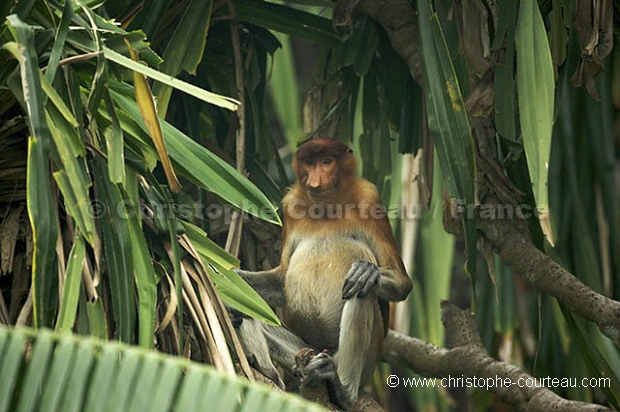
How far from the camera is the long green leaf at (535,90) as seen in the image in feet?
7.62

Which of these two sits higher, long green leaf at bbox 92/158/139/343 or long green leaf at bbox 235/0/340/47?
long green leaf at bbox 235/0/340/47

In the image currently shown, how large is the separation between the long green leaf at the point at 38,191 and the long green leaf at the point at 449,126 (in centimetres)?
118

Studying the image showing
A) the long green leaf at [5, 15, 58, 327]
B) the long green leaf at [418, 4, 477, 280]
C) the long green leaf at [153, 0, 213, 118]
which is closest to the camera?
the long green leaf at [5, 15, 58, 327]

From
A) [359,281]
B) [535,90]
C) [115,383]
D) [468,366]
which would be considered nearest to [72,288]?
[115,383]

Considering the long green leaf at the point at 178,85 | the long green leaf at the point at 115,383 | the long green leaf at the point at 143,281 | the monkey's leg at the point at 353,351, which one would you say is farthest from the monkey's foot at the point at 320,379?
the long green leaf at the point at 115,383

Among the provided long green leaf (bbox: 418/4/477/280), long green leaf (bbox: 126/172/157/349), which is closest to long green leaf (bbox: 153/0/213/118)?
long green leaf (bbox: 418/4/477/280)

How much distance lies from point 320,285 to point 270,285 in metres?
0.19

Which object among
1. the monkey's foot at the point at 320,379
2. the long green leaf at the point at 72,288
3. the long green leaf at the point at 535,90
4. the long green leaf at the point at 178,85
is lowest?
the monkey's foot at the point at 320,379

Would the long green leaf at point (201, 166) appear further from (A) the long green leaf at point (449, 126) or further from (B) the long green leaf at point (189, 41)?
(B) the long green leaf at point (189, 41)

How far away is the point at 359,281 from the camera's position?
10.4 ft

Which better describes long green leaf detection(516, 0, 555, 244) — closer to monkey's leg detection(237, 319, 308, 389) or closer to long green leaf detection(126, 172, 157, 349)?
long green leaf detection(126, 172, 157, 349)

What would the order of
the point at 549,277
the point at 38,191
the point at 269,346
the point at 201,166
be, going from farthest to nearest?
the point at 269,346 → the point at 549,277 → the point at 201,166 → the point at 38,191

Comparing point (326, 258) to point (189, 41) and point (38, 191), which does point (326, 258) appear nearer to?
point (189, 41)

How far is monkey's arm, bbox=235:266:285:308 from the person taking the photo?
3.45m
